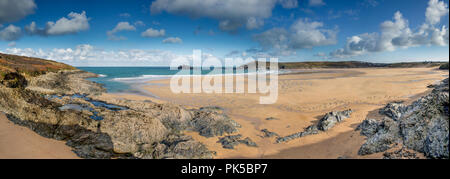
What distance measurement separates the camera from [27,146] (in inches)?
304

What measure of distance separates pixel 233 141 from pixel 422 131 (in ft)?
25.5

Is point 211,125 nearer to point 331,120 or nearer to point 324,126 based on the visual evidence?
point 324,126

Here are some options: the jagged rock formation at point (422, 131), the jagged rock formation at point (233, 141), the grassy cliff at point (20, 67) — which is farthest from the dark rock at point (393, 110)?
the grassy cliff at point (20, 67)

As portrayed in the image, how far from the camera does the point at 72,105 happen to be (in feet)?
56.7

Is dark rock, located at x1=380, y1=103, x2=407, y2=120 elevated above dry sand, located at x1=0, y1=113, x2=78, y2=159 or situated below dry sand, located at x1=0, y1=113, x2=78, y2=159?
above

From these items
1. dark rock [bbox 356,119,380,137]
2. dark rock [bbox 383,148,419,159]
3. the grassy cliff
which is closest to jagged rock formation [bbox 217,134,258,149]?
dark rock [bbox 356,119,380,137]

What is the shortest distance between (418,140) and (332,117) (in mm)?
5929

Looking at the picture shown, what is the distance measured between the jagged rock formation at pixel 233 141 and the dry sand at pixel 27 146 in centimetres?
674

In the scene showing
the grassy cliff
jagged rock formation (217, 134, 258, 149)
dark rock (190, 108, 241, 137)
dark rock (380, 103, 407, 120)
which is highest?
the grassy cliff

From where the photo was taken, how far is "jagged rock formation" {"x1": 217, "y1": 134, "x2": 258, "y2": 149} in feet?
34.8

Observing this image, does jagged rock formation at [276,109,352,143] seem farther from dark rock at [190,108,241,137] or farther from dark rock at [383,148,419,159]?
dark rock at [383,148,419,159]

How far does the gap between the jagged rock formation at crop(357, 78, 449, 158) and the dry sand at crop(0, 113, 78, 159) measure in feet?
40.0
